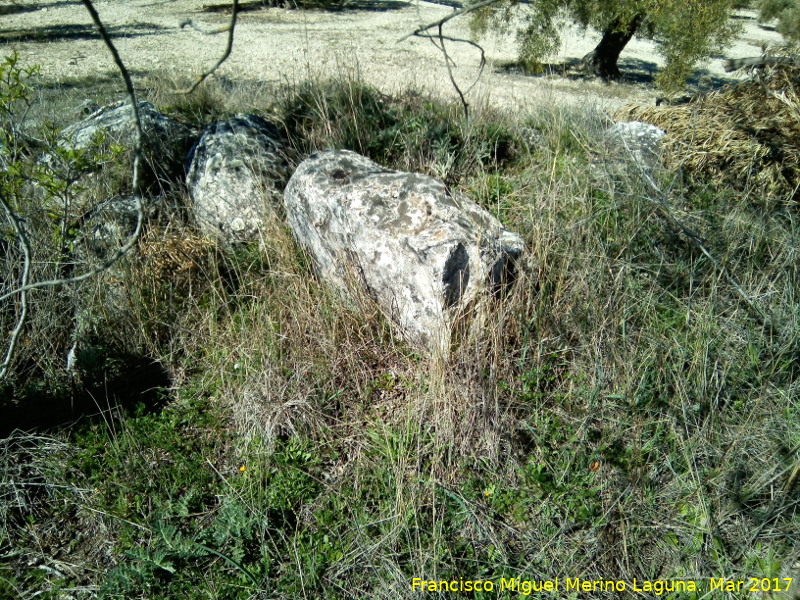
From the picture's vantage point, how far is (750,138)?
15.6 ft

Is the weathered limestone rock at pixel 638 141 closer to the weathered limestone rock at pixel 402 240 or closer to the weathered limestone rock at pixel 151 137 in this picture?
the weathered limestone rock at pixel 402 240

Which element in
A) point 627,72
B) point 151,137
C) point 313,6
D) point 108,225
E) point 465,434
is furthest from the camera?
point 313,6

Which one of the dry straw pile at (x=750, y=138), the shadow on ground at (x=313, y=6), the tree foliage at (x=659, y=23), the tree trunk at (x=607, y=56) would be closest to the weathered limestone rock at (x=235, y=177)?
the dry straw pile at (x=750, y=138)

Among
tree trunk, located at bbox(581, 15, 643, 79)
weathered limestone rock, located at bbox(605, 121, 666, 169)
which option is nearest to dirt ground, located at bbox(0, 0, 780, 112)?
tree trunk, located at bbox(581, 15, 643, 79)

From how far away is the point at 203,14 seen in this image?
1809 centimetres

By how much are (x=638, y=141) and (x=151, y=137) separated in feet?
12.7

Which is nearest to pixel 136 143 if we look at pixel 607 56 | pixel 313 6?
pixel 607 56

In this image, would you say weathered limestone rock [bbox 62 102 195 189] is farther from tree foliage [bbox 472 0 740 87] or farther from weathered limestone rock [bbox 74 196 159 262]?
tree foliage [bbox 472 0 740 87]

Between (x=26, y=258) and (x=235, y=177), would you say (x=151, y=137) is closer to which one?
(x=235, y=177)

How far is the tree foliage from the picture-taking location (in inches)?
418

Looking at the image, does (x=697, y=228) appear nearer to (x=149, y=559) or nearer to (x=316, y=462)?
(x=316, y=462)

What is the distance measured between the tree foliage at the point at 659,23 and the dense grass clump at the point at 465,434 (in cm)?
793

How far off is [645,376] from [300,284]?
2.04 metres

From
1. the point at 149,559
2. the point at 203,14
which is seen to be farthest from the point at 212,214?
the point at 203,14
